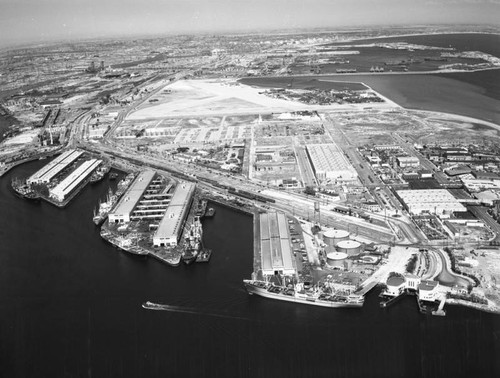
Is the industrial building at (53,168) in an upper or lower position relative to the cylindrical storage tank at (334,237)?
lower

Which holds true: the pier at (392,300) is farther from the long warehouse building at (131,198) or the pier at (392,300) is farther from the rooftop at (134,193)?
the rooftop at (134,193)

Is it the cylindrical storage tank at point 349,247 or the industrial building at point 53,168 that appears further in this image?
the industrial building at point 53,168

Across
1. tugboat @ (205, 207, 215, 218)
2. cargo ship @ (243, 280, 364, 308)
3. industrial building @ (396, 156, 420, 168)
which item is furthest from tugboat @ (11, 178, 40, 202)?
industrial building @ (396, 156, 420, 168)

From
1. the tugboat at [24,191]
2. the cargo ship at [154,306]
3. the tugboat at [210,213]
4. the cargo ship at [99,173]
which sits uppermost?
the cargo ship at [154,306]

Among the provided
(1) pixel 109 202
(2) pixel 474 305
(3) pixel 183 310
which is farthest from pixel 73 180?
(2) pixel 474 305

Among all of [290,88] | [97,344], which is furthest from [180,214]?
[290,88]

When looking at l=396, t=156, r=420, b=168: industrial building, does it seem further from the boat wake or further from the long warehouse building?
the boat wake

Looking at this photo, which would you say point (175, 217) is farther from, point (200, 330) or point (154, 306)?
point (200, 330)

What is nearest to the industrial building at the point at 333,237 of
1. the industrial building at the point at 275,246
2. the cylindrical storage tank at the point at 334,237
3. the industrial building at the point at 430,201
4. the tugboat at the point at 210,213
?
the cylindrical storage tank at the point at 334,237
